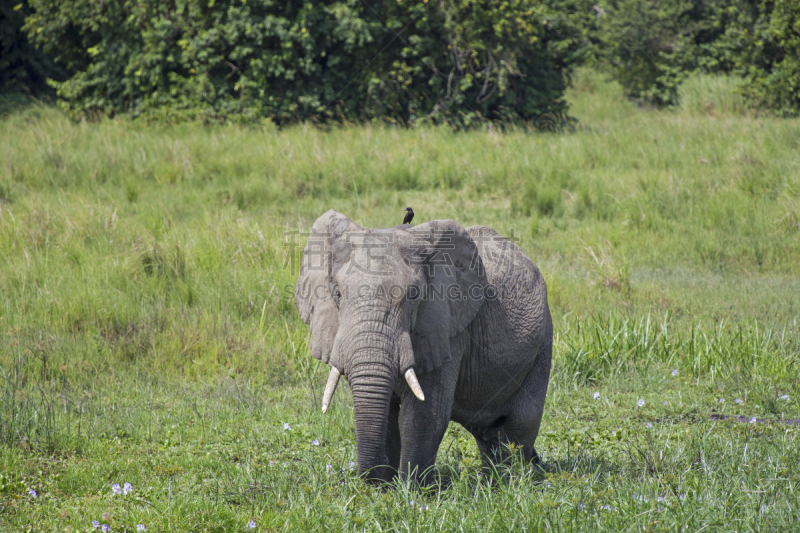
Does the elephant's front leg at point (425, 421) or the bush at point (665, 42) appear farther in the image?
the bush at point (665, 42)

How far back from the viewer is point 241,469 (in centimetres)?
467

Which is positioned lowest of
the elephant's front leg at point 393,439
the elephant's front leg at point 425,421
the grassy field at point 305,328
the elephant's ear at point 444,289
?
the grassy field at point 305,328

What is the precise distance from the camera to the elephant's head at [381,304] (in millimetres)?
3389

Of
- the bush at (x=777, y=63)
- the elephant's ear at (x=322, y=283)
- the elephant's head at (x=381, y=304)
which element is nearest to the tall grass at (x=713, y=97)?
the bush at (x=777, y=63)

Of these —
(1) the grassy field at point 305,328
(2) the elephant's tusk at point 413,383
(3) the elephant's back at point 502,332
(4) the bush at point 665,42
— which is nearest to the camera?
(2) the elephant's tusk at point 413,383

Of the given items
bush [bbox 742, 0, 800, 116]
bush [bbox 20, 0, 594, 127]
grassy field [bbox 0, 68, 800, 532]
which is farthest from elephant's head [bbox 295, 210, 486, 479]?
bush [bbox 742, 0, 800, 116]

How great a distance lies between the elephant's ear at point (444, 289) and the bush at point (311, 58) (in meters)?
12.8

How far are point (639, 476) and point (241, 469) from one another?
2320 millimetres

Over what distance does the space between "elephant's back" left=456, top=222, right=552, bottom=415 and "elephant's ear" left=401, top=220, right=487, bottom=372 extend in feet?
0.64

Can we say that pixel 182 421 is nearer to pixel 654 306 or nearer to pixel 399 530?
pixel 399 530

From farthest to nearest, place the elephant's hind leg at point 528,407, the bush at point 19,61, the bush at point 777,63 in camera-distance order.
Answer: the bush at point 19,61 → the bush at point 777,63 → the elephant's hind leg at point 528,407

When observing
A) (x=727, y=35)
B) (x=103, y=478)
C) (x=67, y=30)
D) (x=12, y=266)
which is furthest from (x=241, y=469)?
(x=727, y=35)

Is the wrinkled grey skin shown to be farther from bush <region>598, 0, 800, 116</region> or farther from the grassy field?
bush <region>598, 0, 800, 116</region>

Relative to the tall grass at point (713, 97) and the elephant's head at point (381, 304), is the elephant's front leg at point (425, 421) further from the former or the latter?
the tall grass at point (713, 97)
